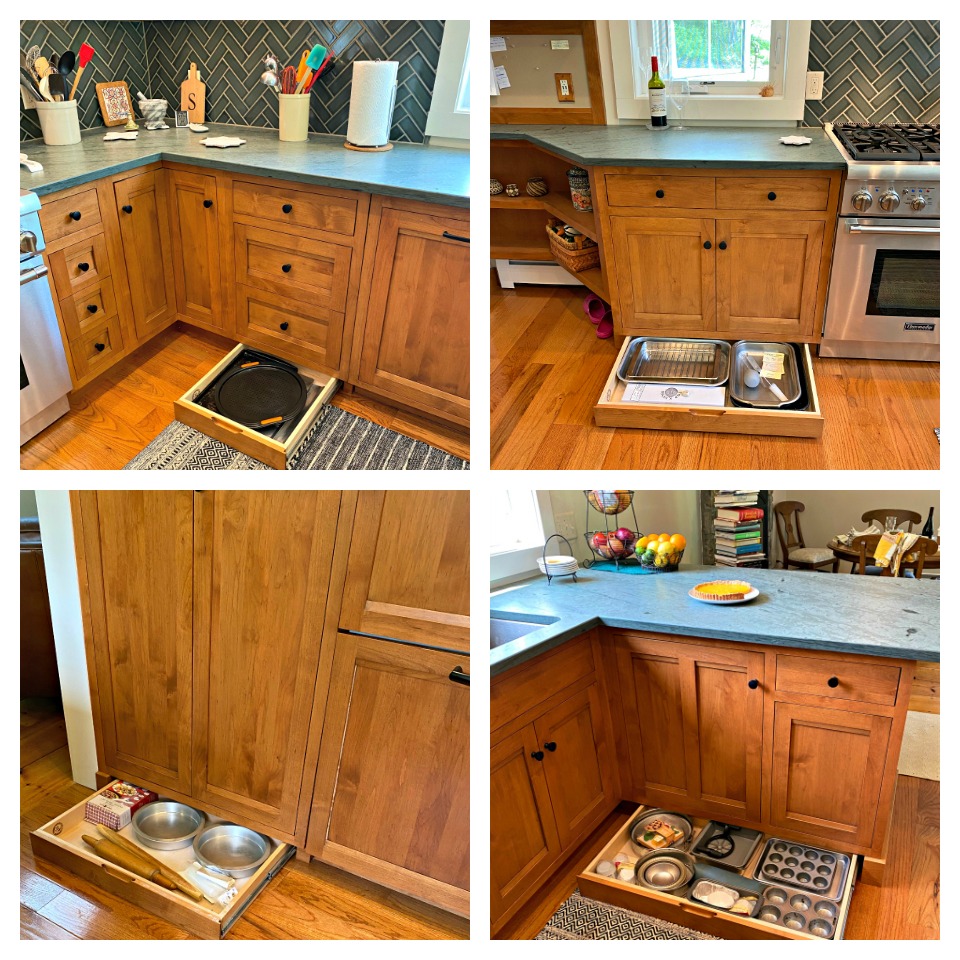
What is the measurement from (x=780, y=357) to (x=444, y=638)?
176cm

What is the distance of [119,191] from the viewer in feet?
8.03

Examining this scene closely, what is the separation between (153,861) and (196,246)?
1.95 m

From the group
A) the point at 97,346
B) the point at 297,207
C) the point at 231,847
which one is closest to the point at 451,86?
the point at 297,207

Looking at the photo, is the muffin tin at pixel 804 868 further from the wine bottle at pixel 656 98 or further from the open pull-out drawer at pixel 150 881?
the wine bottle at pixel 656 98

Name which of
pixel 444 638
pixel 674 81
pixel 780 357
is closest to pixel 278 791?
pixel 444 638

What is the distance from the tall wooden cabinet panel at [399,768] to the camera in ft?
5.53

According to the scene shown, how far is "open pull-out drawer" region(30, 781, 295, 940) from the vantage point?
1.79 metres

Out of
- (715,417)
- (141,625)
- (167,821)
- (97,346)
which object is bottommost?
(167,821)

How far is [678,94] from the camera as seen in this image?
2.92m

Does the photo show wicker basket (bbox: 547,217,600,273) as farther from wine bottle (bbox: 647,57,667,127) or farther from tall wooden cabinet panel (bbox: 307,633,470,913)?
tall wooden cabinet panel (bbox: 307,633,470,913)

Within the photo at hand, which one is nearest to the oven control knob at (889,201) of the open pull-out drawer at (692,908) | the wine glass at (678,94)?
the wine glass at (678,94)

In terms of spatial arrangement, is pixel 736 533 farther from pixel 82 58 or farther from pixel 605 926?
pixel 82 58

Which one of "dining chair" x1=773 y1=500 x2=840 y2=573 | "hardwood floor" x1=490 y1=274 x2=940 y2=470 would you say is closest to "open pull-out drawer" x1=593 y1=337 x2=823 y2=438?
"hardwood floor" x1=490 y1=274 x2=940 y2=470

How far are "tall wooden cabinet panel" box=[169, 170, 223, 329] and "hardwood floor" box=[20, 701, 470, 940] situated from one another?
1803mm
